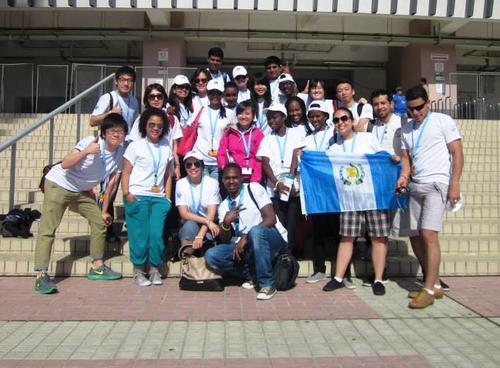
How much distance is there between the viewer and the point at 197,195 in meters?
5.77

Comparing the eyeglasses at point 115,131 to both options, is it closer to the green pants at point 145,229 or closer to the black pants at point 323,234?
the green pants at point 145,229

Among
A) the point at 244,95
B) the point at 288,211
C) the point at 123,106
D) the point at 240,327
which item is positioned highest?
the point at 244,95

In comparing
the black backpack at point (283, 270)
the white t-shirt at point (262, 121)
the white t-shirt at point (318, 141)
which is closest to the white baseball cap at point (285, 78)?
the white t-shirt at point (262, 121)

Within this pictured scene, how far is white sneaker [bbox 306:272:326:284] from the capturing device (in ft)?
19.3

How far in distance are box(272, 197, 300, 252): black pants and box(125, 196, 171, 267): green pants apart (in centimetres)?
135

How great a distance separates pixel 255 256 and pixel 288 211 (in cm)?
91

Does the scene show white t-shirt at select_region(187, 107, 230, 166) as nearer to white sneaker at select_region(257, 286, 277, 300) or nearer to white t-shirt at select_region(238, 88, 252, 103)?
white t-shirt at select_region(238, 88, 252, 103)

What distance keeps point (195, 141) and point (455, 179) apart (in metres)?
3.12

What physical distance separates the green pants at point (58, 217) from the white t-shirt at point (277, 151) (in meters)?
2.03

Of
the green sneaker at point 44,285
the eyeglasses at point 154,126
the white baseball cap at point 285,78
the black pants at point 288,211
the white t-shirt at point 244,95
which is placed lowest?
the green sneaker at point 44,285

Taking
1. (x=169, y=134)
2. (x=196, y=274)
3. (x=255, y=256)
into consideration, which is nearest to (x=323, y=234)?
(x=255, y=256)

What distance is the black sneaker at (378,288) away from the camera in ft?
17.9

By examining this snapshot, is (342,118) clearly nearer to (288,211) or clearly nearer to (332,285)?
(288,211)

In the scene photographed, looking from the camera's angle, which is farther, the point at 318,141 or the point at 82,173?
A: the point at 318,141
